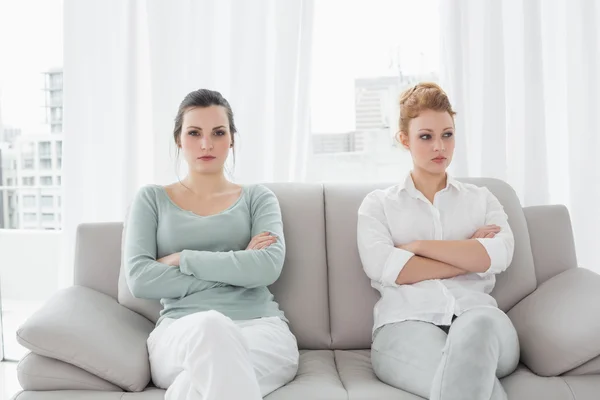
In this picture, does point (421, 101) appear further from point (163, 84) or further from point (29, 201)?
point (29, 201)

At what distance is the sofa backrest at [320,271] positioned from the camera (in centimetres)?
225

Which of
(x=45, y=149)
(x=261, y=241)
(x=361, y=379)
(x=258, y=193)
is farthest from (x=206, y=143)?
(x=45, y=149)

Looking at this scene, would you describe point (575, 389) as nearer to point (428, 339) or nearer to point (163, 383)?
point (428, 339)

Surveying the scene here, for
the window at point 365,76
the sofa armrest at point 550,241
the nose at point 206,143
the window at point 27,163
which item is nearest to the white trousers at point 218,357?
the nose at point 206,143

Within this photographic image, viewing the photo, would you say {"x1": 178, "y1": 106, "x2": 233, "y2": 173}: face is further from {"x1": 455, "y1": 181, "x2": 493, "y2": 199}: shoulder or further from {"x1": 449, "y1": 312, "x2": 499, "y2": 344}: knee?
{"x1": 449, "y1": 312, "x2": 499, "y2": 344}: knee

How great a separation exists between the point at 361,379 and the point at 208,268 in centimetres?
56

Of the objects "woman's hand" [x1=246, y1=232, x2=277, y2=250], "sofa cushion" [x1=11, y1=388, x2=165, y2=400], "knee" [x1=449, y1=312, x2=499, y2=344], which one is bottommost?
"sofa cushion" [x1=11, y1=388, x2=165, y2=400]

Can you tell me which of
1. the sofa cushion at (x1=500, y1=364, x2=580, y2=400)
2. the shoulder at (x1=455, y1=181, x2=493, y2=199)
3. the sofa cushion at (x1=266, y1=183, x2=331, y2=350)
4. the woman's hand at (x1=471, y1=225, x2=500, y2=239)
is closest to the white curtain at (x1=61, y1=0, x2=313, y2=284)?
the sofa cushion at (x1=266, y1=183, x2=331, y2=350)

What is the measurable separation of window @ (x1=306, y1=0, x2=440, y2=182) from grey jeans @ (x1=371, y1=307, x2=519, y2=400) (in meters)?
1.27

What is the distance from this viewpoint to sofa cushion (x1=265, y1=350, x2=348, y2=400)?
1.76 metres

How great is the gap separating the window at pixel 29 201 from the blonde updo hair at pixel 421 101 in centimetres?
277

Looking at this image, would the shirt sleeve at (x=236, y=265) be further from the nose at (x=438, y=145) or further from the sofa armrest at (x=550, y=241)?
the sofa armrest at (x=550, y=241)

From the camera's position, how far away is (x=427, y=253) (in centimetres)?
207

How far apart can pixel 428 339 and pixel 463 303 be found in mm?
246
